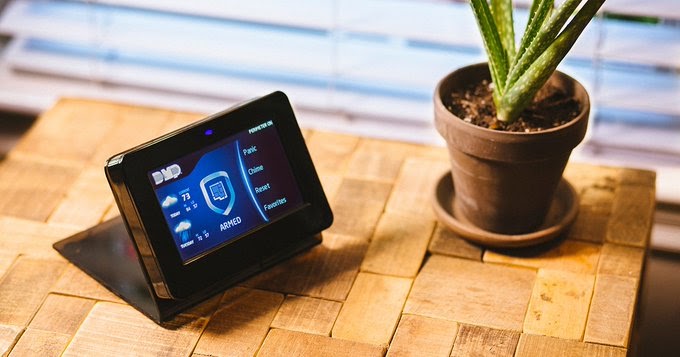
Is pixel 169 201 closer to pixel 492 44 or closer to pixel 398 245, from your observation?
pixel 398 245

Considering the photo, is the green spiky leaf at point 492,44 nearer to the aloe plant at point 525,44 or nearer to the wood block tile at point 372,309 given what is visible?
the aloe plant at point 525,44

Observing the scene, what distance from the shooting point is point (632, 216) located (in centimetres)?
148

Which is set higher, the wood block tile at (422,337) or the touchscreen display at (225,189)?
the touchscreen display at (225,189)

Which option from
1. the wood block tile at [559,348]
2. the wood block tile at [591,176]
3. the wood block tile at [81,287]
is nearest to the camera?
the wood block tile at [559,348]

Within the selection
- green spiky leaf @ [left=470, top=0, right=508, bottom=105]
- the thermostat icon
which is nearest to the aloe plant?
green spiky leaf @ [left=470, top=0, right=508, bottom=105]

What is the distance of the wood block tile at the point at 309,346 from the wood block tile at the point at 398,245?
0.16 metres

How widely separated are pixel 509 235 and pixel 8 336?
0.72 m

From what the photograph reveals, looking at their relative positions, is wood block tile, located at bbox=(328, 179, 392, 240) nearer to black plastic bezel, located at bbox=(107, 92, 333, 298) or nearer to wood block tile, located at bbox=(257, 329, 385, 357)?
black plastic bezel, located at bbox=(107, 92, 333, 298)

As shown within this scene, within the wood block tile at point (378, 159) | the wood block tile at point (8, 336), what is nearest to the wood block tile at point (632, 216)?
the wood block tile at point (378, 159)

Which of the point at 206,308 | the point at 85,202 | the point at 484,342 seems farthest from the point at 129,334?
the point at 484,342

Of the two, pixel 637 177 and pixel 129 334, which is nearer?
pixel 129 334

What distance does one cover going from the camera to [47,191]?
155 centimetres

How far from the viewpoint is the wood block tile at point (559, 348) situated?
123cm

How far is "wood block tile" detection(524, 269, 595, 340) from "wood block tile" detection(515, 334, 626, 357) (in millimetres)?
13
